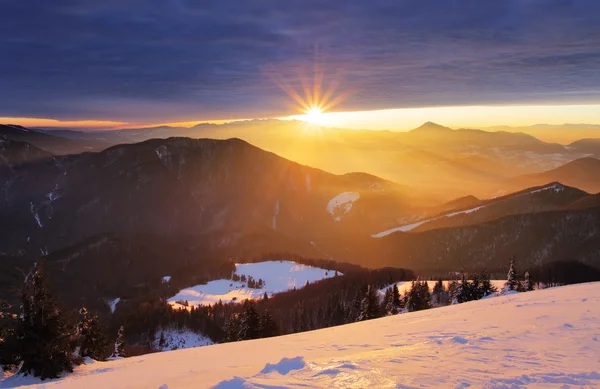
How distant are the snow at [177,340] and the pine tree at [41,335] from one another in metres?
99.1

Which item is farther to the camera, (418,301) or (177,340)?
(177,340)

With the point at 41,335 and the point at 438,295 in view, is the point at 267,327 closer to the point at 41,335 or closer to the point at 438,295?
the point at 41,335

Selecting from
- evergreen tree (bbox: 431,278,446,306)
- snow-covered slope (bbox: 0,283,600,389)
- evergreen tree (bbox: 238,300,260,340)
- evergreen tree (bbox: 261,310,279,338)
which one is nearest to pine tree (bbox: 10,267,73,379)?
snow-covered slope (bbox: 0,283,600,389)

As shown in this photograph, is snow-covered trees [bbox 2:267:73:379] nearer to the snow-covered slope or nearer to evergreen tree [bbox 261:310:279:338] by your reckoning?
the snow-covered slope

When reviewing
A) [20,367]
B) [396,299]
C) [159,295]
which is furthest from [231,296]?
[20,367]

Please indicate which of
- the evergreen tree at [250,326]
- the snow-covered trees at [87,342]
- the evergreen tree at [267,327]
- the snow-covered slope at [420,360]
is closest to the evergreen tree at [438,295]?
the evergreen tree at [267,327]

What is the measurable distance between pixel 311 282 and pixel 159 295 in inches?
2922

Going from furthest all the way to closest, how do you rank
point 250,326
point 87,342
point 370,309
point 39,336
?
point 370,309 < point 250,326 < point 87,342 < point 39,336

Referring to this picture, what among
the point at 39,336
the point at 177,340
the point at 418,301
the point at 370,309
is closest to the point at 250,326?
the point at 370,309

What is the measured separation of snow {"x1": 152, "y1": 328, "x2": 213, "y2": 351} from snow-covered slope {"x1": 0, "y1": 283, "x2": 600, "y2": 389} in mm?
102207

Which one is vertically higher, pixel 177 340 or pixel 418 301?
pixel 418 301

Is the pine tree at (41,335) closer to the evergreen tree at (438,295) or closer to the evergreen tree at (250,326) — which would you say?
the evergreen tree at (250,326)

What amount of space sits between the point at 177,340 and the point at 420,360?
126m

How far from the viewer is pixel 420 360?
51.7ft
